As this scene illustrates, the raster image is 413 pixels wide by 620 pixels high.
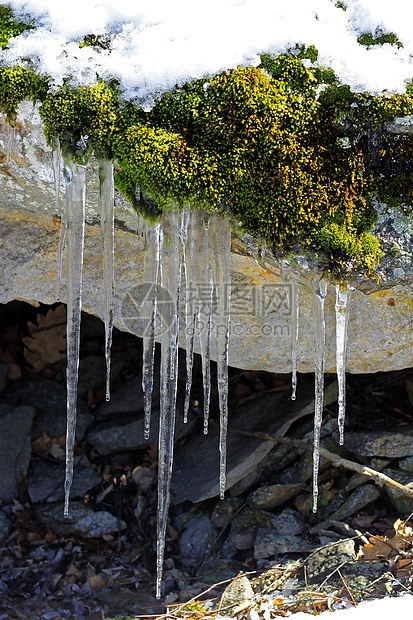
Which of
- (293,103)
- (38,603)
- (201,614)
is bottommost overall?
(38,603)

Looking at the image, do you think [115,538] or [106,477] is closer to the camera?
[115,538]

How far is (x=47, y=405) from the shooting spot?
5332mm

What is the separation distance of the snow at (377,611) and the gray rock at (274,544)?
0.72 metres

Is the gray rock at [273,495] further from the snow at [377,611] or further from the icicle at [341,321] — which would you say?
the icicle at [341,321]

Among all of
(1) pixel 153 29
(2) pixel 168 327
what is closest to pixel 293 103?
(1) pixel 153 29

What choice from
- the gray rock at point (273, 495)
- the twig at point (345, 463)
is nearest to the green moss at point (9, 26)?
the twig at point (345, 463)

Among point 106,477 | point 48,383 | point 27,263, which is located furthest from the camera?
point 48,383

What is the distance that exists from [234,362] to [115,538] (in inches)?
70.9

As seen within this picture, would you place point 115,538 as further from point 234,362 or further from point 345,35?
point 345,35

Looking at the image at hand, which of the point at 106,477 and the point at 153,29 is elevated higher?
the point at 153,29

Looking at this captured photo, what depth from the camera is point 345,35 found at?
2879 millimetres

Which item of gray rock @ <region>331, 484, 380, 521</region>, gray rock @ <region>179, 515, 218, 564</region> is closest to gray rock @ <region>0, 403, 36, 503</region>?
gray rock @ <region>179, 515, 218, 564</region>

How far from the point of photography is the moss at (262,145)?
2.65m

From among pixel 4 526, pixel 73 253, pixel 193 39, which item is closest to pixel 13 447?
pixel 4 526
